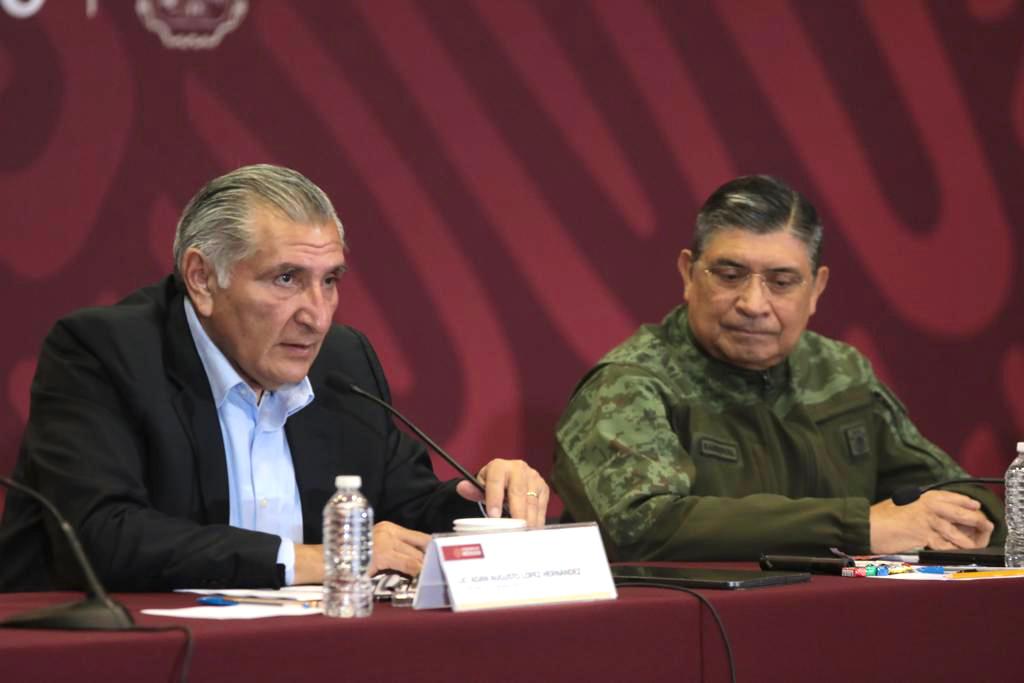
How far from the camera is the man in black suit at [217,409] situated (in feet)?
7.63

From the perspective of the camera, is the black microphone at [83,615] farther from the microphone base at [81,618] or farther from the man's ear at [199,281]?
the man's ear at [199,281]

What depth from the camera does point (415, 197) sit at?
141 inches

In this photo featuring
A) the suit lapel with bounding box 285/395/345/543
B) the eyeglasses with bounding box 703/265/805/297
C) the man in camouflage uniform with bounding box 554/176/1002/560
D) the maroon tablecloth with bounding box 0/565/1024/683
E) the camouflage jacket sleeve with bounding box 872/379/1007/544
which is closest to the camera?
the maroon tablecloth with bounding box 0/565/1024/683

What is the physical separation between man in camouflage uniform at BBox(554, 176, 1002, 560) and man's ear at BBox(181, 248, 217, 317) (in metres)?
0.93

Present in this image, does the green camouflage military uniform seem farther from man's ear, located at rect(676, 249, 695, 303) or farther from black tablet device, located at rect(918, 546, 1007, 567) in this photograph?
black tablet device, located at rect(918, 546, 1007, 567)

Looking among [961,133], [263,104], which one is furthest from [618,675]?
[961,133]

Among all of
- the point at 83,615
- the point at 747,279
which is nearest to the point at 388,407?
the point at 83,615

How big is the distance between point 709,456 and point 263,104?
1.27m

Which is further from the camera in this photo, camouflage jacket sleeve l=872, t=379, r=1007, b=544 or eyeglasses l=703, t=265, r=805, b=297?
camouflage jacket sleeve l=872, t=379, r=1007, b=544

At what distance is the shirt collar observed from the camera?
2.54 m

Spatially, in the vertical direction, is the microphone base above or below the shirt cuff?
above

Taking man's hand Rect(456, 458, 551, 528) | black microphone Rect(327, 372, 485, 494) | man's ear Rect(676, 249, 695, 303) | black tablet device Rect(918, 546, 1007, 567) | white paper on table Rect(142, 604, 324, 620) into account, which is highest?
man's ear Rect(676, 249, 695, 303)

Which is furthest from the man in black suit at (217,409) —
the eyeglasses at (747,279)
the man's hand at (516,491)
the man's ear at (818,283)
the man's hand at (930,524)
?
the man's ear at (818,283)

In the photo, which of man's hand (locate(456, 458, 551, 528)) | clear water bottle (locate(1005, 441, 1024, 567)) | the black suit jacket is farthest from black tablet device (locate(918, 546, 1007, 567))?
the black suit jacket
